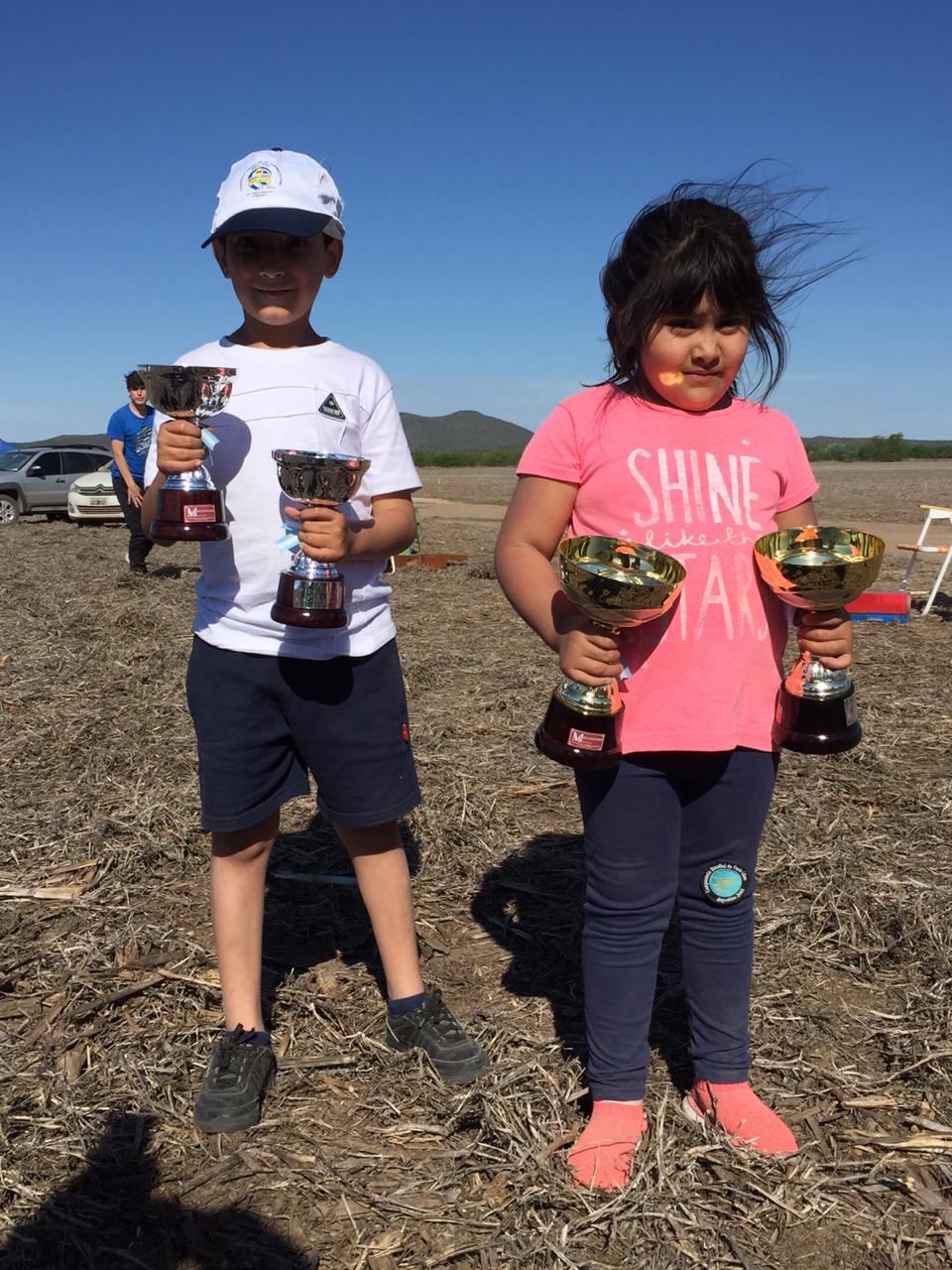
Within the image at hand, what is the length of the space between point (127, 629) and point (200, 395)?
6.01 m

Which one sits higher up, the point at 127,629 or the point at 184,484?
the point at 184,484

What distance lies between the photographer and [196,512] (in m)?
2.11

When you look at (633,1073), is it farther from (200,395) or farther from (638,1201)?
(200,395)

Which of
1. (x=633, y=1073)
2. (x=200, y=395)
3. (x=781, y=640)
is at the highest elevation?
(x=200, y=395)

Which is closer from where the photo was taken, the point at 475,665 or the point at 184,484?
the point at 184,484

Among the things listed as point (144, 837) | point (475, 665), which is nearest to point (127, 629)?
point (475, 665)

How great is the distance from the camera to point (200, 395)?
2145mm

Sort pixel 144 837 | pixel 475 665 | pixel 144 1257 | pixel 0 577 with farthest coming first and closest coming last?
pixel 0 577, pixel 475 665, pixel 144 837, pixel 144 1257

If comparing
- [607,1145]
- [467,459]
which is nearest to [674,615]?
[607,1145]

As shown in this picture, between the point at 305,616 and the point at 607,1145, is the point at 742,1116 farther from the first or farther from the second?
the point at 305,616

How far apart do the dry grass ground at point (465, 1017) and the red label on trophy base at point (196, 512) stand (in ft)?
4.12

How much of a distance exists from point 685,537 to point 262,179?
3.75 ft

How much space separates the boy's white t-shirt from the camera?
2.21m

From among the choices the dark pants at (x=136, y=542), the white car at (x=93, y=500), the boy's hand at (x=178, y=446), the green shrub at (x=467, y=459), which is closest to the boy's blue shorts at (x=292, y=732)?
the boy's hand at (x=178, y=446)
